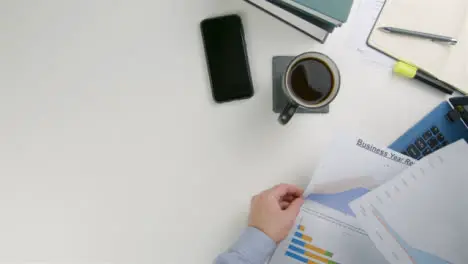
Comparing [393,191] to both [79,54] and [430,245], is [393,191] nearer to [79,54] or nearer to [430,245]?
[430,245]

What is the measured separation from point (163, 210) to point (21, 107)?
285mm

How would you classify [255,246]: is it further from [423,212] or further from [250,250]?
[423,212]

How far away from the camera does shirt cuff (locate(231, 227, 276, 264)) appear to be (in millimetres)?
726

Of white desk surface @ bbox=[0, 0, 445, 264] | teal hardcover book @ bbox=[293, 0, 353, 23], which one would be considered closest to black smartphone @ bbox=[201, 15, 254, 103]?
white desk surface @ bbox=[0, 0, 445, 264]

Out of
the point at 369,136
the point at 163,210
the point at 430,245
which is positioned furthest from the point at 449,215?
the point at 163,210

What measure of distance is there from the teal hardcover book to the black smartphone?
0.49 feet

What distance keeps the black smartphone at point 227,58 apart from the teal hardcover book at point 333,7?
0.15 meters

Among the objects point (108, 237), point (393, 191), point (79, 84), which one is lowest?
point (108, 237)

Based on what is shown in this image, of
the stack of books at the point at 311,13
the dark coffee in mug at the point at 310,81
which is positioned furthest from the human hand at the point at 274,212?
the stack of books at the point at 311,13

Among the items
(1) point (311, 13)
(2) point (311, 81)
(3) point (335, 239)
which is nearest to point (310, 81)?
(2) point (311, 81)

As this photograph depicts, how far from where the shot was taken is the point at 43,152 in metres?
0.80

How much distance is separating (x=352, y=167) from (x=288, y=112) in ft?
0.43

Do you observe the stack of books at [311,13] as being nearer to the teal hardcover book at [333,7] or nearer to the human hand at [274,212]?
the teal hardcover book at [333,7]

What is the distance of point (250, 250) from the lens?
725 millimetres
